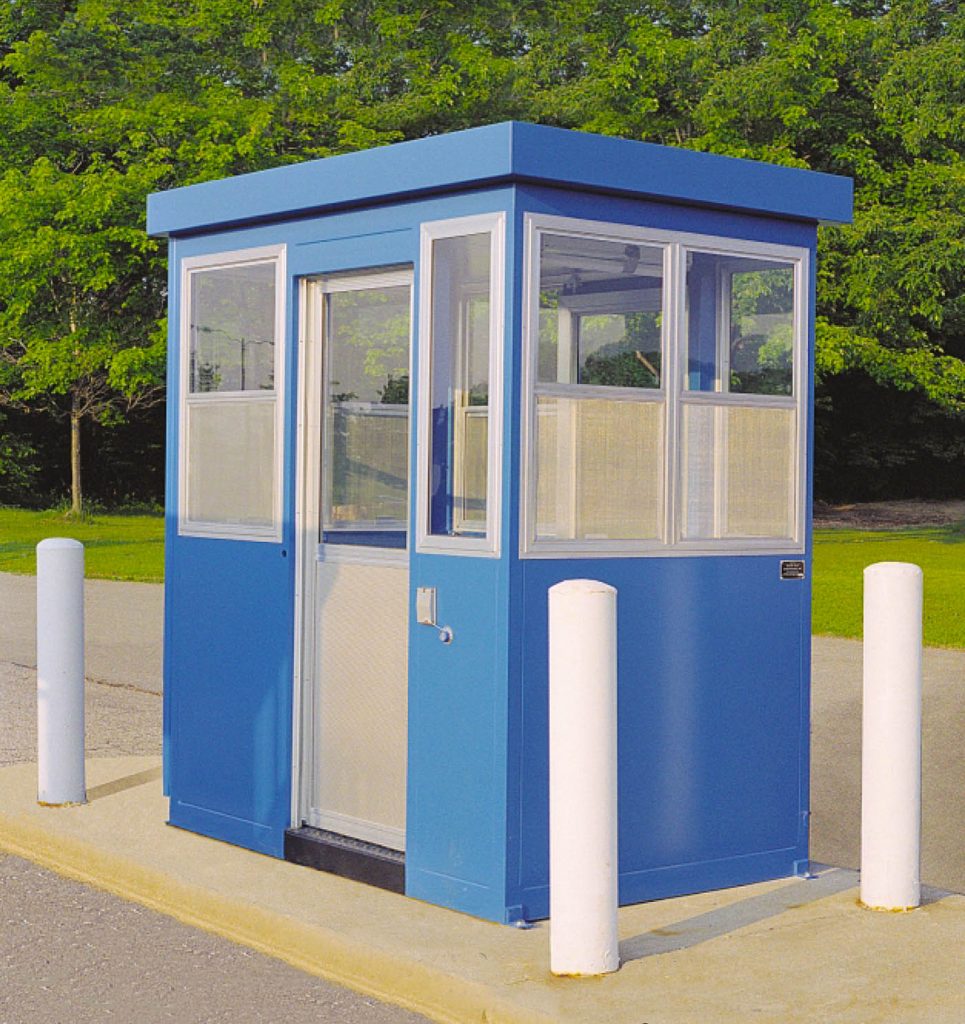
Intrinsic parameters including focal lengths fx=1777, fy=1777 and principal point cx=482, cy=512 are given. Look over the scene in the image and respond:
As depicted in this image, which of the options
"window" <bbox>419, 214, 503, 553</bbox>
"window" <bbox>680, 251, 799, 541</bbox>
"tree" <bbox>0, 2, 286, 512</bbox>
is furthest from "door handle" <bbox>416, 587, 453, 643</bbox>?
"tree" <bbox>0, 2, 286, 512</bbox>

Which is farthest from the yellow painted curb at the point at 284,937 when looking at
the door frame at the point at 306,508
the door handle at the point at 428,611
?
the door handle at the point at 428,611

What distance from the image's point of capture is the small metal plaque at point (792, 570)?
20.7 feet

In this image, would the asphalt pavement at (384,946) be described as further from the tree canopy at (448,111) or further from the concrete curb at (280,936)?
the tree canopy at (448,111)

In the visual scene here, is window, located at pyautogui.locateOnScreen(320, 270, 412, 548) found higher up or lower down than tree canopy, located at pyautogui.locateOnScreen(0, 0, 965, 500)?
lower down

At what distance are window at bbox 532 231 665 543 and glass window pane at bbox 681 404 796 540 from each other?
0.52 feet

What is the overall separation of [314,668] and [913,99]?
85.9 feet

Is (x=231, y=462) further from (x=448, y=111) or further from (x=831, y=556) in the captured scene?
(x=448, y=111)

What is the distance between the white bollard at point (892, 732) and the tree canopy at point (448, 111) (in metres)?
23.6

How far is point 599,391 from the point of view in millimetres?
5906

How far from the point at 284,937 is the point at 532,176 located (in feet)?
8.37

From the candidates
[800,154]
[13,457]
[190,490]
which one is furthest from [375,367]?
[13,457]

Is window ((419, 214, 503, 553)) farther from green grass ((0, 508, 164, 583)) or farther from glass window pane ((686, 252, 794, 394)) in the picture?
green grass ((0, 508, 164, 583))

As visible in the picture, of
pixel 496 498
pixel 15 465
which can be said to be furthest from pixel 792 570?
pixel 15 465

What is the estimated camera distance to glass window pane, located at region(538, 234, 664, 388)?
5891 millimetres
